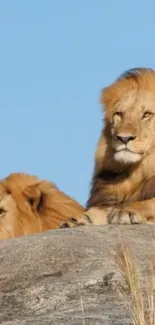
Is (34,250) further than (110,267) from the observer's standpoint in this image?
Yes

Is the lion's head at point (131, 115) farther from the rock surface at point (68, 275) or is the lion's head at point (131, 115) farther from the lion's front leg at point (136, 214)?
the rock surface at point (68, 275)

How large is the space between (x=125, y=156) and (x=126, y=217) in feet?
1.94

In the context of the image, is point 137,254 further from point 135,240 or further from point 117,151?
point 117,151

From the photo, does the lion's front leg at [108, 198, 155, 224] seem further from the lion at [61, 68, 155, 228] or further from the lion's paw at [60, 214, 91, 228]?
the lion's paw at [60, 214, 91, 228]

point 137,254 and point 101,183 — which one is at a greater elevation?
point 101,183

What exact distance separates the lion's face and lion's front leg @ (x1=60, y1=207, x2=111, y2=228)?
39 cm

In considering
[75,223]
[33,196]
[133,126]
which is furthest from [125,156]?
[33,196]

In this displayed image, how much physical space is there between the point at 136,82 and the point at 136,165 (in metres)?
0.71

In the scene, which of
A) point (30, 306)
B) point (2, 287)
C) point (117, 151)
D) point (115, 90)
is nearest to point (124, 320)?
point (30, 306)

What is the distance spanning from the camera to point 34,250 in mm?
7973

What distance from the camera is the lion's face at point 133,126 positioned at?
9.36 metres

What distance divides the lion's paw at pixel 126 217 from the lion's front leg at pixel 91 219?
0.69 ft

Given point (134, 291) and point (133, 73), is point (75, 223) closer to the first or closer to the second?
point (133, 73)

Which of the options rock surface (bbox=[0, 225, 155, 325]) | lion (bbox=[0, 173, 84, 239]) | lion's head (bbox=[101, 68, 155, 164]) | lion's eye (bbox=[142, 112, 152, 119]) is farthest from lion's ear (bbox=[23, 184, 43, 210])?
rock surface (bbox=[0, 225, 155, 325])
